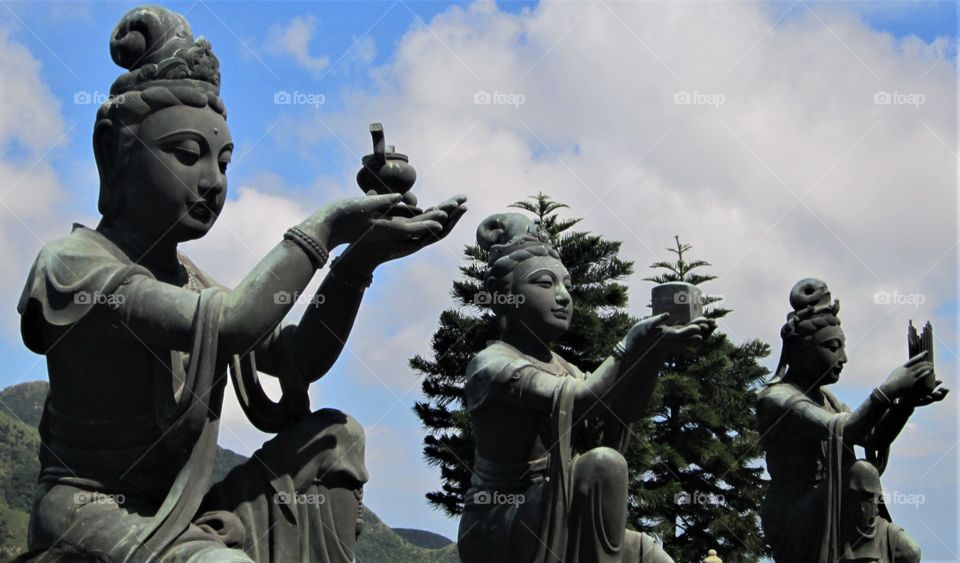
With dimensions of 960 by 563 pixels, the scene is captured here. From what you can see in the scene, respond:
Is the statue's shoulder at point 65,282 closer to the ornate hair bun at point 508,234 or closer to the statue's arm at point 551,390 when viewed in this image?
the statue's arm at point 551,390

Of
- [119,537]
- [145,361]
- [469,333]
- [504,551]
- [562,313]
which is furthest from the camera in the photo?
[469,333]

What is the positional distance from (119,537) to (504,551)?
2736 millimetres

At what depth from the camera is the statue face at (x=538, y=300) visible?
7.70 meters

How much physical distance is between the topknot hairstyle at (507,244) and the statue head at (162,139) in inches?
97.9

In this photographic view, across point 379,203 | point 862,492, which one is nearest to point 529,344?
point 379,203

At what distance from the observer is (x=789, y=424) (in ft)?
30.6

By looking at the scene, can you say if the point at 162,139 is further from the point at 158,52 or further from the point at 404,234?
the point at 404,234

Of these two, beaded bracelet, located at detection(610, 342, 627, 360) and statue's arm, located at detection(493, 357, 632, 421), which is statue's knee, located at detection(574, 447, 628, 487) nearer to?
statue's arm, located at detection(493, 357, 632, 421)

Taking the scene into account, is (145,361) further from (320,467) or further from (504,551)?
(504,551)

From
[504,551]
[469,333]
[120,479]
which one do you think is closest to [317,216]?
[120,479]

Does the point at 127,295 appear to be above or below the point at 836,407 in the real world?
below

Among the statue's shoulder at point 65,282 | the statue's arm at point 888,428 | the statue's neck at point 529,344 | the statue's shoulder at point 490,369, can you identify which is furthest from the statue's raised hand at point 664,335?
the statue's arm at point 888,428

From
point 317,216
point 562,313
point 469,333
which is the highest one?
point 469,333

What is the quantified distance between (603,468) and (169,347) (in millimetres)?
2483
